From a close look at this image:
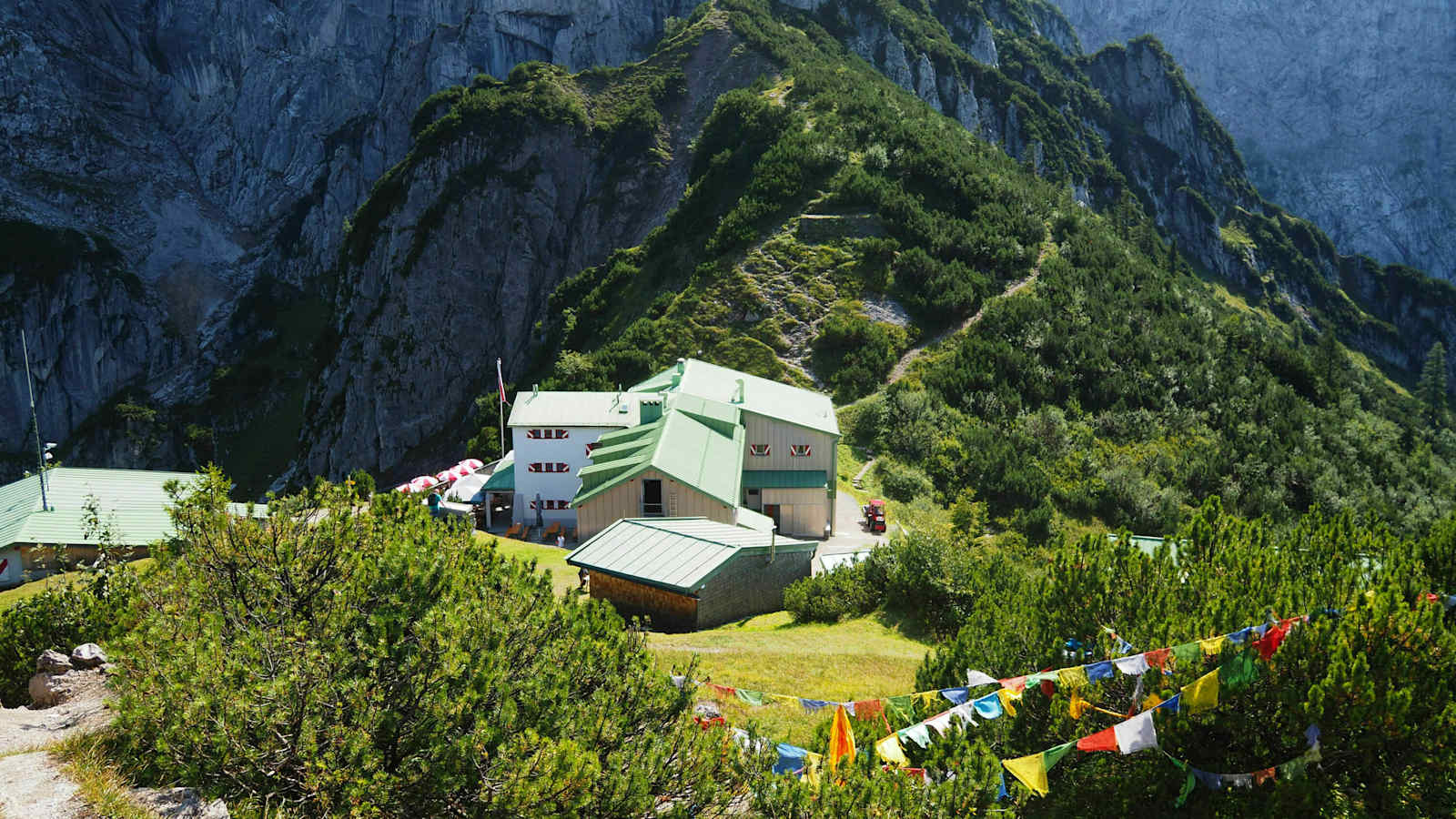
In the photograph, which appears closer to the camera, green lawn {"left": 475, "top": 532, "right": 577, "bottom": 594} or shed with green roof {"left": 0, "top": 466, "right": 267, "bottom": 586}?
green lawn {"left": 475, "top": 532, "right": 577, "bottom": 594}

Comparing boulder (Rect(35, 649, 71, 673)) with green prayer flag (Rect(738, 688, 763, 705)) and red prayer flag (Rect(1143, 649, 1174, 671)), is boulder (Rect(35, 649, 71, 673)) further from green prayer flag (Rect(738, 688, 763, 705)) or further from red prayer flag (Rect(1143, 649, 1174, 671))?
red prayer flag (Rect(1143, 649, 1174, 671))

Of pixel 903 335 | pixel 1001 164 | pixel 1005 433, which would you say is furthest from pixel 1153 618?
pixel 1001 164

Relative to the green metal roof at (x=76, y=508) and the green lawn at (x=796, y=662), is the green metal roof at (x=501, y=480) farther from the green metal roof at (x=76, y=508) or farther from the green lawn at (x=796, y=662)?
the green lawn at (x=796, y=662)

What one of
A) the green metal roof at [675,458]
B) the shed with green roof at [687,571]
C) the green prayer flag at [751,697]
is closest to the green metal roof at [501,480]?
the green metal roof at [675,458]

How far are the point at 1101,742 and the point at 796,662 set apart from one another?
305 inches

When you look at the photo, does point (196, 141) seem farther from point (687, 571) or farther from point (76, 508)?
point (687, 571)

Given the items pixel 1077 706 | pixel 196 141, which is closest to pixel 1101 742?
pixel 1077 706

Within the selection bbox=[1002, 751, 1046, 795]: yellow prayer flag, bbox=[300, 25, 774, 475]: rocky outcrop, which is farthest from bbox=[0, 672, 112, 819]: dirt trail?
bbox=[300, 25, 774, 475]: rocky outcrop

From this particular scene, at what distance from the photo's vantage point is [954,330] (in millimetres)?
50469

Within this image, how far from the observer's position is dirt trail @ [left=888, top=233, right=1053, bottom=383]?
4781cm

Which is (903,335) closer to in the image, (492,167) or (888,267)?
(888,267)

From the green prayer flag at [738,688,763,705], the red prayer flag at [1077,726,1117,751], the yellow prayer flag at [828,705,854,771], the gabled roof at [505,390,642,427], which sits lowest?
the green prayer flag at [738,688,763,705]

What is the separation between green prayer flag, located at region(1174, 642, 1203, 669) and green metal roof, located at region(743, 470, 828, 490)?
23141 millimetres

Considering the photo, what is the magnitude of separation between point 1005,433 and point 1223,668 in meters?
32.3
